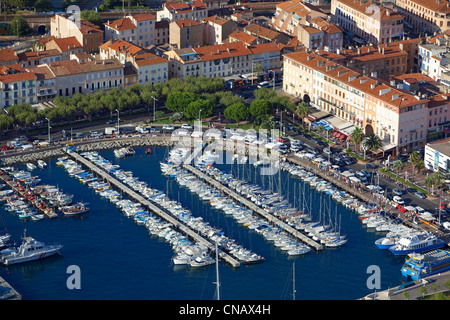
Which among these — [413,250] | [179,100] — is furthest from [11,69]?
[413,250]

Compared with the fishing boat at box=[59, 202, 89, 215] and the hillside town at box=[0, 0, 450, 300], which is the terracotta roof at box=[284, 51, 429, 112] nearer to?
the hillside town at box=[0, 0, 450, 300]

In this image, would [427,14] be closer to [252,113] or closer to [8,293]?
[252,113]

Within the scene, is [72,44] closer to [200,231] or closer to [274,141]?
[274,141]

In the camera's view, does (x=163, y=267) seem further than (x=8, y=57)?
No

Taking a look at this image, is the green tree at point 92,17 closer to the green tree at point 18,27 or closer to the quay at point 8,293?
the green tree at point 18,27

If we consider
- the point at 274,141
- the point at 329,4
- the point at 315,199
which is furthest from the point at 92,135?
the point at 329,4

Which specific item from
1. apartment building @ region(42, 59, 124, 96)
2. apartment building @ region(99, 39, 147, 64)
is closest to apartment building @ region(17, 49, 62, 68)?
apartment building @ region(99, 39, 147, 64)
